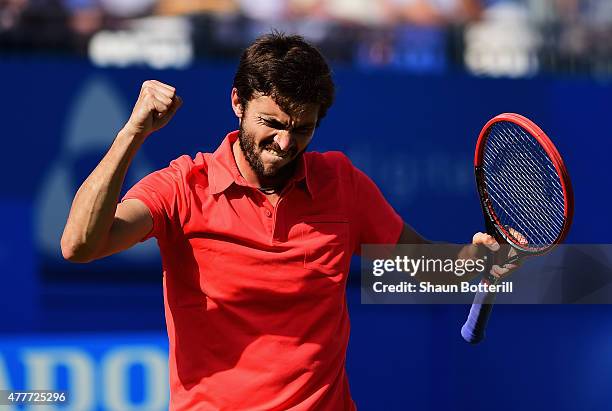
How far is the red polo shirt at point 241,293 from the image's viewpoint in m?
2.70

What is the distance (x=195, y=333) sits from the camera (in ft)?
8.96

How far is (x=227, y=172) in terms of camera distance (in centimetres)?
277

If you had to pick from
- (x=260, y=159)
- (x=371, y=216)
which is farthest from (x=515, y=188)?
Result: (x=260, y=159)

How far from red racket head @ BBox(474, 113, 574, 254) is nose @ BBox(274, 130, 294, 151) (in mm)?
880

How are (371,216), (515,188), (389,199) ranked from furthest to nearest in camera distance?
(389,199)
(515,188)
(371,216)

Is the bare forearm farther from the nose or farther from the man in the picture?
the nose

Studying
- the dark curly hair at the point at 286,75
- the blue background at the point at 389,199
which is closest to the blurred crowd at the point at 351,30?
the blue background at the point at 389,199

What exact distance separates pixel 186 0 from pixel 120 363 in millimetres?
2113

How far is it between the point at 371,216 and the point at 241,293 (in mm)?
484

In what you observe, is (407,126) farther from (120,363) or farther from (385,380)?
(120,363)

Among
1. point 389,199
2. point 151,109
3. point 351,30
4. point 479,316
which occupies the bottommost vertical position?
point 479,316

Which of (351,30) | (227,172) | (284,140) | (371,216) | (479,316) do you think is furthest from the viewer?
(351,30)

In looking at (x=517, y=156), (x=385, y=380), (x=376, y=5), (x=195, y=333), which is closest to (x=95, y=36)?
(x=376, y=5)

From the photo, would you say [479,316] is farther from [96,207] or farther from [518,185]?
[96,207]
